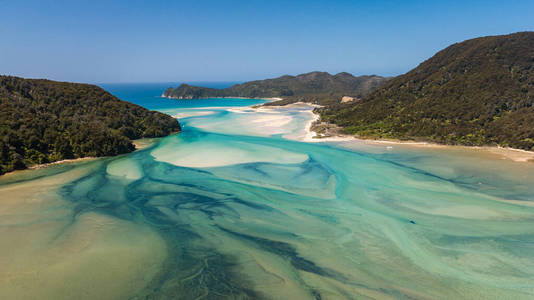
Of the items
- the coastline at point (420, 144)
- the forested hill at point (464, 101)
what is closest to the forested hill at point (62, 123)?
the coastline at point (420, 144)

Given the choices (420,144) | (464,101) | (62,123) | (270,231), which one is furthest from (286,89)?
(270,231)

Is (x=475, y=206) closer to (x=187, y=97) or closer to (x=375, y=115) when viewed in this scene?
(x=375, y=115)

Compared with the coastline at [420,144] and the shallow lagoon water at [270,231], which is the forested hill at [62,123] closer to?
the shallow lagoon water at [270,231]

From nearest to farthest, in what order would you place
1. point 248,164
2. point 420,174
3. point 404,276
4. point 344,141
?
1. point 404,276
2. point 420,174
3. point 248,164
4. point 344,141

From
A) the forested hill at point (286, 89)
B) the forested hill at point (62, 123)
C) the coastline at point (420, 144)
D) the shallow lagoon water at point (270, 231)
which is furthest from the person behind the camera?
the forested hill at point (286, 89)

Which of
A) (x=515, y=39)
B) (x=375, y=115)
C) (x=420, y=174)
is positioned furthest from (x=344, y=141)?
(x=515, y=39)
